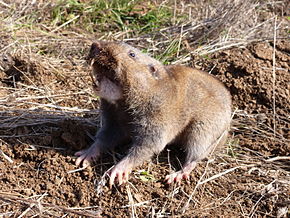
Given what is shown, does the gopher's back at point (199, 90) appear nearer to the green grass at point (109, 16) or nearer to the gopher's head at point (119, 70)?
the gopher's head at point (119, 70)

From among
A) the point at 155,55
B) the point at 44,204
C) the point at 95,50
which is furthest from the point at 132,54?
the point at 155,55

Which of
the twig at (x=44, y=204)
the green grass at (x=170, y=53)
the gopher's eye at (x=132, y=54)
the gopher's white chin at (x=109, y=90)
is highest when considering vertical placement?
the gopher's eye at (x=132, y=54)

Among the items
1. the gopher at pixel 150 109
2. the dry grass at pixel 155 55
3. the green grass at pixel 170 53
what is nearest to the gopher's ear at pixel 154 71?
the gopher at pixel 150 109

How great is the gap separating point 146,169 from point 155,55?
7.80 feet

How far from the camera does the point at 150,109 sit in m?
3.87

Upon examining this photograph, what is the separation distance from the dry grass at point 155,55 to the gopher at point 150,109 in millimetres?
250

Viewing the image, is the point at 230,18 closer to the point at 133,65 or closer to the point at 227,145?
the point at 227,145

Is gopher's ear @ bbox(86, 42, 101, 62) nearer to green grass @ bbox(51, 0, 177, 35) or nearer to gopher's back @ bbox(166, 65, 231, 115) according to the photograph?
gopher's back @ bbox(166, 65, 231, 115)

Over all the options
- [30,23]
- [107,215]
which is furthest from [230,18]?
[107,215]

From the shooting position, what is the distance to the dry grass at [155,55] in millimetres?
3867

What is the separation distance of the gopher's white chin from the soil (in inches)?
26.0

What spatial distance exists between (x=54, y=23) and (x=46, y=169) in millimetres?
3482

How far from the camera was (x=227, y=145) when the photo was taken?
4.68 metres

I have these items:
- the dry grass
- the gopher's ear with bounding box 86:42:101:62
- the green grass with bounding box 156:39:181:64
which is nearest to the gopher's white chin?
the gopher's ear with bounding box 86:42:101:62
